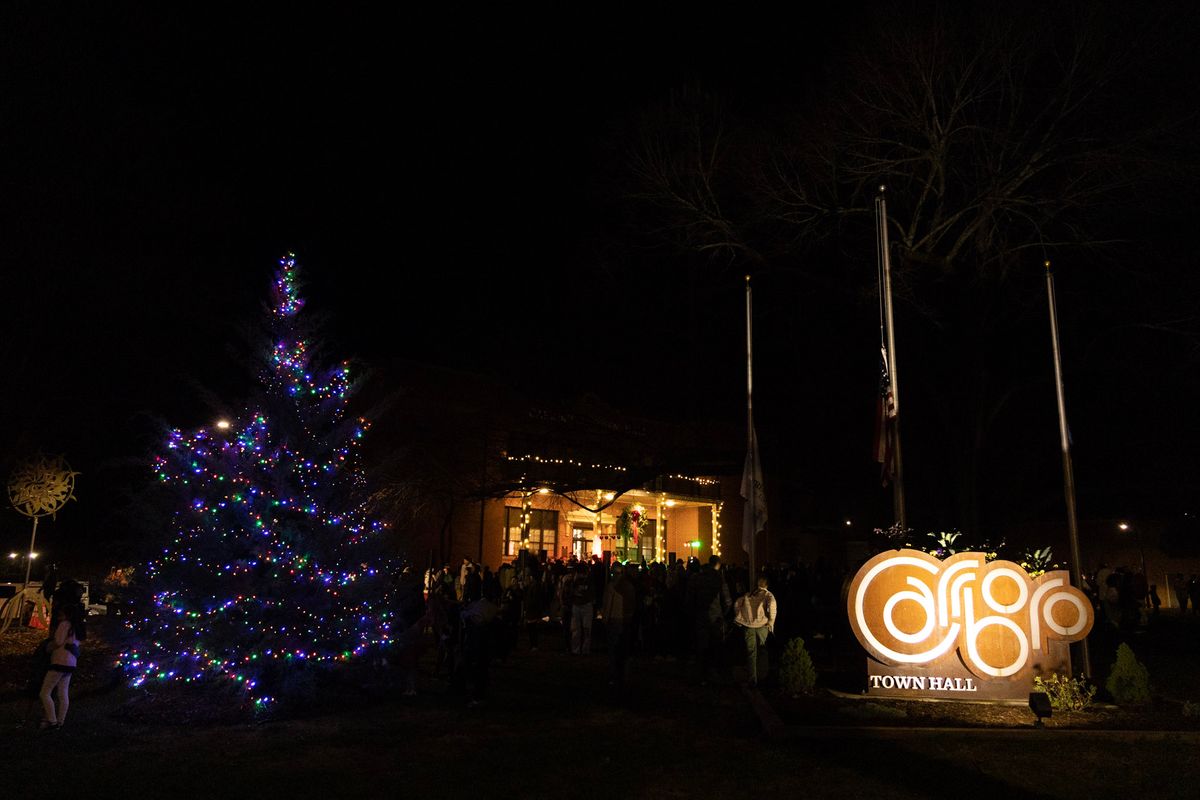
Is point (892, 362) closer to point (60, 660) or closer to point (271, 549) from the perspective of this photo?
point (271, 549)

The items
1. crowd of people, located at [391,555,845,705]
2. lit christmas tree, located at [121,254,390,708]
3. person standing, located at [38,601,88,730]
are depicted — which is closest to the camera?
person standing, located at [38,601,88,730]

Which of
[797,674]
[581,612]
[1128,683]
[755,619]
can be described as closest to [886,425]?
[755,619]

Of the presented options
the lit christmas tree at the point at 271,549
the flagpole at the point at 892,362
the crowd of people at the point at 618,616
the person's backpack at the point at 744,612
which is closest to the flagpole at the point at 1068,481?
the flagpole at the point at 892,362

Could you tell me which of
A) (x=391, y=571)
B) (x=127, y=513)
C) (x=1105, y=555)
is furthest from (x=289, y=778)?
(x=1105, y=555)

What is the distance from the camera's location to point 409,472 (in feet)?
83.0

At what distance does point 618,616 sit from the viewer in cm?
1265

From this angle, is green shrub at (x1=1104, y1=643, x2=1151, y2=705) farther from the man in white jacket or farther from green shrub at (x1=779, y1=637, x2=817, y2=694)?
the man in white jacket

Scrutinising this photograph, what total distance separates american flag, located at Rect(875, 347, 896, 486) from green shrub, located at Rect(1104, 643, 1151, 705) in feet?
12.0

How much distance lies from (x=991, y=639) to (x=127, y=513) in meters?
11.1

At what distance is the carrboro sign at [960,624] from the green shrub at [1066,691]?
0.22m

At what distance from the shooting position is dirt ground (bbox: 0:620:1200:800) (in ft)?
23.7

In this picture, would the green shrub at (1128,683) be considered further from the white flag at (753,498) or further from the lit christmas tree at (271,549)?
the lit christmas tree at (271,549)

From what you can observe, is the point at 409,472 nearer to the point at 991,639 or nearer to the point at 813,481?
the point at 813,481

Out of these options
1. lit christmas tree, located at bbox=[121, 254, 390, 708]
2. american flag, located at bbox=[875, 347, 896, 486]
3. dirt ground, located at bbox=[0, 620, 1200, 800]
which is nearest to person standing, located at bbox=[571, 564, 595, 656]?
dirt ground, located at bbox=[0, 620, 1200, 800]
